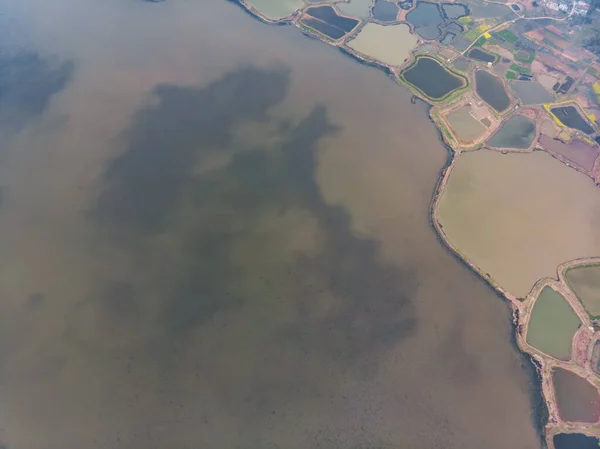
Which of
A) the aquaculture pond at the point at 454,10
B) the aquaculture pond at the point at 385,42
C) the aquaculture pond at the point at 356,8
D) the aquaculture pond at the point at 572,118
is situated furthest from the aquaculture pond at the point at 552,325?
the aquaculture pond at the point at 356,8

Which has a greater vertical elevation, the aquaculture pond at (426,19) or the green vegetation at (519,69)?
the aquaculture pond at (426,19)

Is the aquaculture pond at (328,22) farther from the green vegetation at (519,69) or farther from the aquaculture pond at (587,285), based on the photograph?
the aquaculture pond at (587,285)

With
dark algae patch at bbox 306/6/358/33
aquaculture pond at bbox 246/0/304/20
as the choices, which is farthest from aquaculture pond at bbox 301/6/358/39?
aquaculture pond at bbox 246/0/304/20

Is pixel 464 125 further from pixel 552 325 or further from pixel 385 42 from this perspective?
pixel 552 325

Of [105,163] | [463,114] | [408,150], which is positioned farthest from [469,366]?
[105,163]

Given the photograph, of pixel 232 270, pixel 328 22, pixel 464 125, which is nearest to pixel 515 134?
pixel 464 125
